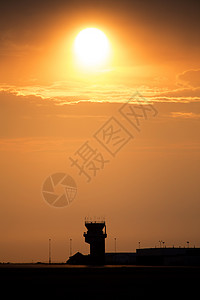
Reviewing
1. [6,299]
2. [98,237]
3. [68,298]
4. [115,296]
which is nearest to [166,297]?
[115,296]

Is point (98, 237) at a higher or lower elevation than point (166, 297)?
higher

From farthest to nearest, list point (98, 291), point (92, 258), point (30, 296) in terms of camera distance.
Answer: point (92, 258)
point (98, 291)
point (30, 296)

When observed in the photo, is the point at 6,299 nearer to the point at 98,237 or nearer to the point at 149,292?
the point at 149,292

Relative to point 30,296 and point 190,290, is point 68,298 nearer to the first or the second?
point 30,296

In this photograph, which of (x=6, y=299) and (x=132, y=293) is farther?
(x=132, y=293)

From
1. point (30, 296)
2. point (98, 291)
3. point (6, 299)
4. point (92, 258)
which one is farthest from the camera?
point (92, 258)

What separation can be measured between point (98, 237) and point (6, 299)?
141145 mm

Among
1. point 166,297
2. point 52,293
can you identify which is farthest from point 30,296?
point 166,297

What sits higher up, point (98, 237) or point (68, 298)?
point (98, 237)

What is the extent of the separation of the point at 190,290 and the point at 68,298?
1438 cm

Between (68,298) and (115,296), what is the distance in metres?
4.38

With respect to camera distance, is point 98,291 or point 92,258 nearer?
point 98,291

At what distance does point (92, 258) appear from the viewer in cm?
19862

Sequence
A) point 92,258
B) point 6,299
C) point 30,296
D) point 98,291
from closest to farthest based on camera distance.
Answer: point 6,299 < point 30,296 < point 98,291 < point 92,258
